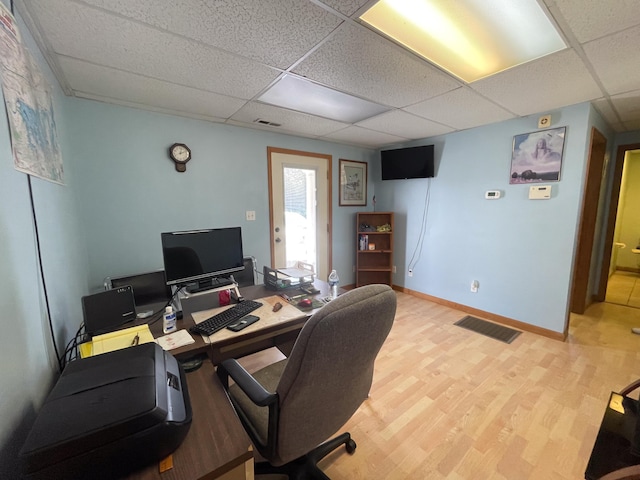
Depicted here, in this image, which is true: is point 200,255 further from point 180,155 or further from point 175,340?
point 180,155

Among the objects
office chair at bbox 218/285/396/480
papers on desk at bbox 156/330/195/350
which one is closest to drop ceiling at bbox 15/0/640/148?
office chair at bbox 218/285/396/480

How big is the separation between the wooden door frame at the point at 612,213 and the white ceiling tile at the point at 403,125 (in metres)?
2.16

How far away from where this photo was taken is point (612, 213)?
129 inches

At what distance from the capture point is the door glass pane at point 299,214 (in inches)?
130

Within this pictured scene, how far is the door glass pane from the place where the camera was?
3297 mm

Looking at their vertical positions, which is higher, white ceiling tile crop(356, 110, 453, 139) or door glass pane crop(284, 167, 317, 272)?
white ceiling tile crop(356, 110, 453, 139)

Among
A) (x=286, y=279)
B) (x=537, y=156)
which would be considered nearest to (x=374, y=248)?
(x=537, y=156)

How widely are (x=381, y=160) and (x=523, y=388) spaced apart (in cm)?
313

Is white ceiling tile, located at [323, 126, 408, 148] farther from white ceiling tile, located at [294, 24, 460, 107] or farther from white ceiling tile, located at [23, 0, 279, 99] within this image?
white ceiling tile, located at [23, 0, 279, 99]

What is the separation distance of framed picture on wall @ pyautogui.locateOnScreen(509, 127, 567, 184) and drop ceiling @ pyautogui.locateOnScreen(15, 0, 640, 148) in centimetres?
25

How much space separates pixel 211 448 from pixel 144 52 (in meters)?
1.93

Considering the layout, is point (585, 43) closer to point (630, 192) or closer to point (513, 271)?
point (513, 271)

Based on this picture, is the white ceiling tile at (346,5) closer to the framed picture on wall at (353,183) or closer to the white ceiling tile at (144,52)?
the white ceiling tile at (144,52)

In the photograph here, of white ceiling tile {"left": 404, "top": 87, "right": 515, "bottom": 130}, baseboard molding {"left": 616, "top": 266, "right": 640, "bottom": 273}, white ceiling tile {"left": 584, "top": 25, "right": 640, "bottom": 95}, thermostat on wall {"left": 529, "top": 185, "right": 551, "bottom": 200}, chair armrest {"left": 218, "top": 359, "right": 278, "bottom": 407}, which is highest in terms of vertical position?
white ceiling tile {"left": 404, "top": 87, "right": 515, "bottom": 130}
